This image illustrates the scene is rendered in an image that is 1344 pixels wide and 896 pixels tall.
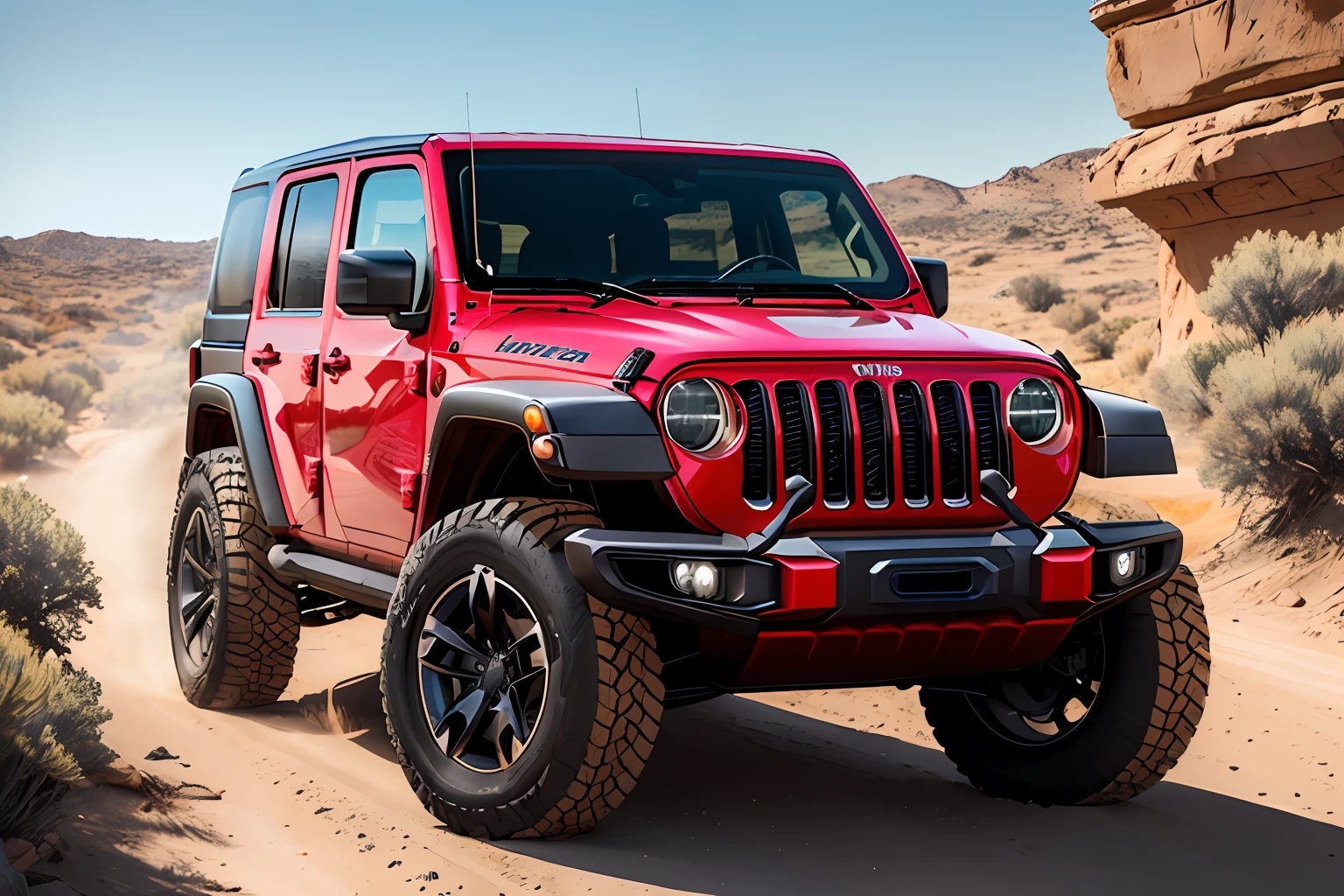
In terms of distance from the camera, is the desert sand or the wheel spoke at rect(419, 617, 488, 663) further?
the wheel spoke at rect(419, 617, 488, 663)

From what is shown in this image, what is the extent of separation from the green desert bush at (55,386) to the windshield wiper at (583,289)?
27629mm

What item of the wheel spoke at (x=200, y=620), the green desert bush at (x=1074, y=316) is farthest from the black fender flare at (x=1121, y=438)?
the green desert bush at (x=1074, y=316)

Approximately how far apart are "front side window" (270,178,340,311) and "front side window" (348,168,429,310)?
220mm

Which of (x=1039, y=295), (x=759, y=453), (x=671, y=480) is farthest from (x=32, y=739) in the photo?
(x=1039, y=295)

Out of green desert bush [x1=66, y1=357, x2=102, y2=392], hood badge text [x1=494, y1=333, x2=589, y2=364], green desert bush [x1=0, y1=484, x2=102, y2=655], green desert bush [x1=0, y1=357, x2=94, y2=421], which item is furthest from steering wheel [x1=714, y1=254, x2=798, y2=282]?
green desert bush [x1=66, y1=357, x2=102, y2=392]

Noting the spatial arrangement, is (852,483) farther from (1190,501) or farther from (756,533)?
(1190,501)

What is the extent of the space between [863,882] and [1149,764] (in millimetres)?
1212

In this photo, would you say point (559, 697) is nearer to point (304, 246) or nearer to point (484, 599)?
point (484, 599)

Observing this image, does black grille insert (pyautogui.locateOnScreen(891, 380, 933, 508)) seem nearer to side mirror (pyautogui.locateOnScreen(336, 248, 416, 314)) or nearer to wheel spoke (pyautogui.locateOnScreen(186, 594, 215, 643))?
side mirror (pyautogui.locateOnScreen(336, 248, 416, 314))

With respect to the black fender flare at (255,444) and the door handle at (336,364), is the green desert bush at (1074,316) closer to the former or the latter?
the black fender flare at (255,444)

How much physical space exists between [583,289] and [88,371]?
109 ft

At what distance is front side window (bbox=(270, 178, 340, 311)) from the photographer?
240 inches

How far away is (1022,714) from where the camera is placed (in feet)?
17.1

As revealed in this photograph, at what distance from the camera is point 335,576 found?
560 cm
